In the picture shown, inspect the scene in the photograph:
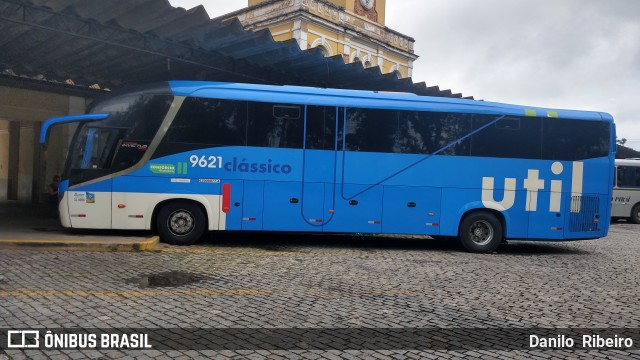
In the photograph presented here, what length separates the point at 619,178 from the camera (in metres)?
22.3

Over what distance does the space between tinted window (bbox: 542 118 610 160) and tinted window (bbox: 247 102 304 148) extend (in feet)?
18.6

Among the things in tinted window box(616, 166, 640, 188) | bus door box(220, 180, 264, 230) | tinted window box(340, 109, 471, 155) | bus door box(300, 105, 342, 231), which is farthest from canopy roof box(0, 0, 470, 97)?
tinted window box(616, 166, 640, 188)

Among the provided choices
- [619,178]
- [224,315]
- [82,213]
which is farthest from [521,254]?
[619,178]

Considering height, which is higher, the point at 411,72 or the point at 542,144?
the point at 411,72

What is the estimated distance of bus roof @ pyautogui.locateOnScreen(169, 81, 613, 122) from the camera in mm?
10703

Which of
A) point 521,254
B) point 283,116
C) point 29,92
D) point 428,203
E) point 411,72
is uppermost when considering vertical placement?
point 411,72

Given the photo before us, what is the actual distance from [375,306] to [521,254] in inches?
261

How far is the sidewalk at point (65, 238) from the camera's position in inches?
363

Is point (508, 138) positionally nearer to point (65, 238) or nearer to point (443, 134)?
point (443, 134)

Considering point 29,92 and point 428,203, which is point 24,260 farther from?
point 29,92

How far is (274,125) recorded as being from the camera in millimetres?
10750

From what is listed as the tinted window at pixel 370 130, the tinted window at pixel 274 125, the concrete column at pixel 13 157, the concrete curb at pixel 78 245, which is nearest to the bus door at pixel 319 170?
the tinted window at pixel 274 125

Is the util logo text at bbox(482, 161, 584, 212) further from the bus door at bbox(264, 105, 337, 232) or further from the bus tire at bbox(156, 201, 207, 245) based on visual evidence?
the bus tire at bbox(156, 201, 207, 245)

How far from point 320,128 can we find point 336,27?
2431 cm
